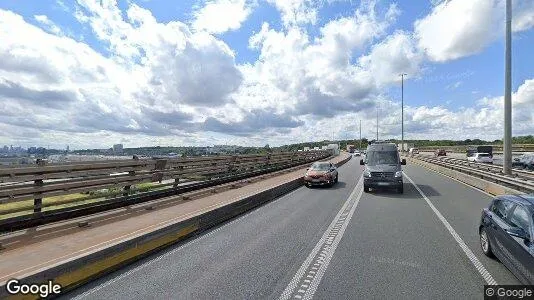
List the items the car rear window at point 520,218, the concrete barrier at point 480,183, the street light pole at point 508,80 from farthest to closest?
the street light pole at point 508,80 → the concrete barrier at point 480,183 → the car rear window at point 520,218

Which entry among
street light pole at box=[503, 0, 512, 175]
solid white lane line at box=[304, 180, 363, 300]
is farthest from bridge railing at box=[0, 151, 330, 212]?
street light pole at box=[503, 0, 512, 175]

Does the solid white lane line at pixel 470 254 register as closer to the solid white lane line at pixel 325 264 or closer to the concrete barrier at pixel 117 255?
the solid white lane line at pixel 325 264

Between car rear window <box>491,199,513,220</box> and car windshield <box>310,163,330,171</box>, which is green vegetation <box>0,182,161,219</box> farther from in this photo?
car windshield <box>310,163,330,171</box>

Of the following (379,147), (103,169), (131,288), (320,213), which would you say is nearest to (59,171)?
(103,169)

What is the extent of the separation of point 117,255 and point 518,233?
6399 mm

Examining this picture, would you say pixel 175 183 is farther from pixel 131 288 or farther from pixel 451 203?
pixel 451 203

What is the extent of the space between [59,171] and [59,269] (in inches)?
172

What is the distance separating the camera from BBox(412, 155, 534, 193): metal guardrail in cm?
1400

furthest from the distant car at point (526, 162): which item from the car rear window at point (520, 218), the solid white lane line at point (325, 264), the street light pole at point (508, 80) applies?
the car rear window at point (520, 218)

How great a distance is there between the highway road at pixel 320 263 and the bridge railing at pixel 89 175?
11.6 ft

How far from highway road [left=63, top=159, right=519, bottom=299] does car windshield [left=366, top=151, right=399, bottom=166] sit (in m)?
7.42

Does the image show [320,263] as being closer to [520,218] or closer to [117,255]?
[520,218]

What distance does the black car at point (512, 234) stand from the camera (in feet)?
16.6

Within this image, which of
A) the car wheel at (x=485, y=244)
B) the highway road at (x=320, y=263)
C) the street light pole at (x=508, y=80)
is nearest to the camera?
the highway road at (x=320, y=263)
